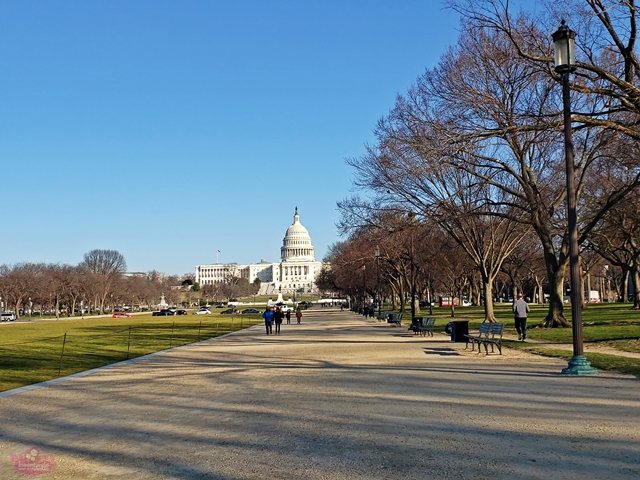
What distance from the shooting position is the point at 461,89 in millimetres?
28703

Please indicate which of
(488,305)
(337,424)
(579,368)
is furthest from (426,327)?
(337,424)

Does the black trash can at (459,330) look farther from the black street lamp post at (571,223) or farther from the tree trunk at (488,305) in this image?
the tree trunk at (488,305)

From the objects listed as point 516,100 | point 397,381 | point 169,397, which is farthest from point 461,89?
point 169,397

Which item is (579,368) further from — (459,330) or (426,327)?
(426,327)

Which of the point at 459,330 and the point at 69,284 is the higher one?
the point at 69,284

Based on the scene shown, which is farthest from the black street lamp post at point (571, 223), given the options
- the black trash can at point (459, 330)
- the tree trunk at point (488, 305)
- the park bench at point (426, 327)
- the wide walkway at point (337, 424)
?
the tree trunk at point (488, 305)

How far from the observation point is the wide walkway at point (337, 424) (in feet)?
24.7

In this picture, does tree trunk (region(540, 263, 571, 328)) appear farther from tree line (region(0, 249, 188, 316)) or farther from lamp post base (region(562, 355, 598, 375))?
tree line (region(0, 249, 188, 316))

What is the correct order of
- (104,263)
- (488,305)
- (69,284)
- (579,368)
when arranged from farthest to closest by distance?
1. (104,263)
2. (69,284)
3. (488,305)
4. (579,368)

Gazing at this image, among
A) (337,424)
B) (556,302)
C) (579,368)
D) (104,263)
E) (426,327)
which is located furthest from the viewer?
(104,263)

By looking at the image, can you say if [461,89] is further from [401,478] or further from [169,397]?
[401,478]

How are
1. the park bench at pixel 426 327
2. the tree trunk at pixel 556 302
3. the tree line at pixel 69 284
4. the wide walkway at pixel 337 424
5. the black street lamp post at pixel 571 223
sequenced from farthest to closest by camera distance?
the tree line at pixel 69 284, the tree trunk at pixel 556 302, the park bench at pixel 426 327, the black street lamp post at pixel 571 223, the wide walkway at pixel 337 424

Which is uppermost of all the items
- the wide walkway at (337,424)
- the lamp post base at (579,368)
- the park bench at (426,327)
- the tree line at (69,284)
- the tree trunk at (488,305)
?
the tree line at (69,284)

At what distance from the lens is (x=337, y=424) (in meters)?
10.0
